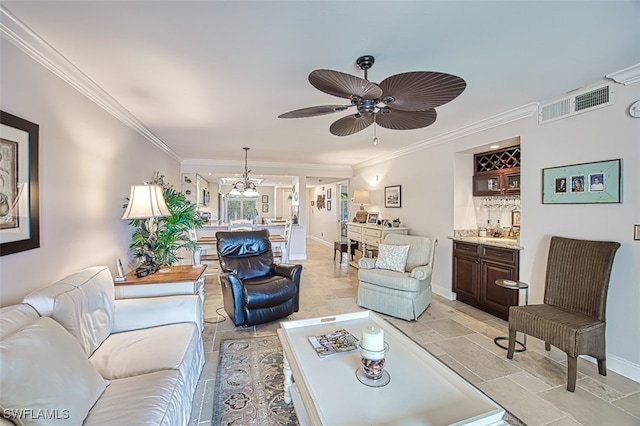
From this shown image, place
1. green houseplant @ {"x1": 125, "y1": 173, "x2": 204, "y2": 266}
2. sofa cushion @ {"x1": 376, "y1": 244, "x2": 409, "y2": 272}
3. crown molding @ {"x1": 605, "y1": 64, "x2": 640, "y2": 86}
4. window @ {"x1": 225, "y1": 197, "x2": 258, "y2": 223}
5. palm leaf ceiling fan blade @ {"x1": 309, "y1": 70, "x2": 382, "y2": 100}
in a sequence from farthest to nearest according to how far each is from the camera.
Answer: window @ {"x1": 225, "y1": 197, "x2": 258, "y2": 223} < sofa cushion @ {"x1": 376, "y1": 244, "x2": 409, "y2": 272} < green houseplant @ {"x1": 125, "y1": 173, "x2": 204, "y2": 266} < crown molding @ {"x1": 605, "y1": 64, "x2": 640, "y2": 86} < palm leaf ceiling fan blade @ {"x1": 309, "y1": 70, "x2": 382, "y2": 100}

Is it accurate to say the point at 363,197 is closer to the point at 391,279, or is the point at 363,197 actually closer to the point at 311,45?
the point at 391,279

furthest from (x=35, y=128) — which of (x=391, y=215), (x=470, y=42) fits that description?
(x=391, y=215)

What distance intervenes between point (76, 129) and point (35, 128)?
0.54m

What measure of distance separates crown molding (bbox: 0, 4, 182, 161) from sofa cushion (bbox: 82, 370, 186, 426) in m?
2.06

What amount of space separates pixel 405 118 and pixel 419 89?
54 centimetres

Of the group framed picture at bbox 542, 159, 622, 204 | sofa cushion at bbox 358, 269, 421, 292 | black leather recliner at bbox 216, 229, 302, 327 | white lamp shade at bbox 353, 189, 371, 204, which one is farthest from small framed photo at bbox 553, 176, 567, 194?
white lamp shade at bbox 353, 189, 371, 204

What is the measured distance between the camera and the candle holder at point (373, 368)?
5.00ft

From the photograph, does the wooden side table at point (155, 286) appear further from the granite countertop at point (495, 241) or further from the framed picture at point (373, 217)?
the framed picture at point (373, 217)

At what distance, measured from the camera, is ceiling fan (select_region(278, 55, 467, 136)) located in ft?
4.93

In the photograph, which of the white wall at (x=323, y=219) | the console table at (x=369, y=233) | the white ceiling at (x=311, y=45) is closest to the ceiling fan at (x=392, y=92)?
the white ceiling at (x=311, y=45)

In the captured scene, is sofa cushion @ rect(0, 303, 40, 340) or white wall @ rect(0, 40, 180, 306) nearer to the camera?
sofa cushion @ rect(0, 303, 40, 340)

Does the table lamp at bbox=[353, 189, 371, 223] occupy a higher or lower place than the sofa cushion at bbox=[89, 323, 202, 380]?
higher

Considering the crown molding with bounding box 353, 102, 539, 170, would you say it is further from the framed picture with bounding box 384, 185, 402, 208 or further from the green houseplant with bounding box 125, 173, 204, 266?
the green houseplant with bounding box 125, 173, 204, 266

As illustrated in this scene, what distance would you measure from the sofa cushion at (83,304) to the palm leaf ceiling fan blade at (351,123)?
206 centimetres
